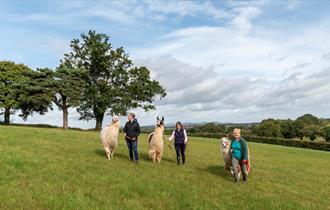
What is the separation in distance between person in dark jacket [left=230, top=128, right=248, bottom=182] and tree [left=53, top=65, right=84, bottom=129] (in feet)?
156

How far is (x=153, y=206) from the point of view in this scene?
1156 centimetres

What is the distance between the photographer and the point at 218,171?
68.3ft

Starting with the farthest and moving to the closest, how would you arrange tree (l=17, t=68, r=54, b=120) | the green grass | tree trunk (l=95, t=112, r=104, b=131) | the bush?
the bush, tree trunk (l=95, t=112, r=104, b=131), tree (l=17, t=68, r=54, b=120), the green grass

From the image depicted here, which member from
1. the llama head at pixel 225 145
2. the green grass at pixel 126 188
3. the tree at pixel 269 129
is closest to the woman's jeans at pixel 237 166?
the green grass at pixel 126 188

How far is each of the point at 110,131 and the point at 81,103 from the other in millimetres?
44881

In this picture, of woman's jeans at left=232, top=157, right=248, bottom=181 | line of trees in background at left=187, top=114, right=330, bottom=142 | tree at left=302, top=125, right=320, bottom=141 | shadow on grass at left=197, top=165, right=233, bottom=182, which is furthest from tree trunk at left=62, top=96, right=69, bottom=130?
tree at left=302, top=125, right=320, bottom=141

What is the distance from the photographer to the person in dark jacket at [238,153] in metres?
17.7

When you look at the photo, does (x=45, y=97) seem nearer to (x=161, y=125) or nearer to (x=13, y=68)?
(x=13, y=68)

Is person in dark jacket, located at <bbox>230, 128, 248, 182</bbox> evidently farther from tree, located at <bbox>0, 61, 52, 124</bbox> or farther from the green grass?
tree, located at <bbox>0, 61, 52, 124</bbox>

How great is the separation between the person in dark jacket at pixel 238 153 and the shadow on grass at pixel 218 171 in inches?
28.9

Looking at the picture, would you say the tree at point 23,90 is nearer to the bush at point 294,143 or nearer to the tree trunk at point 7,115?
the tree trunk at point 7,115

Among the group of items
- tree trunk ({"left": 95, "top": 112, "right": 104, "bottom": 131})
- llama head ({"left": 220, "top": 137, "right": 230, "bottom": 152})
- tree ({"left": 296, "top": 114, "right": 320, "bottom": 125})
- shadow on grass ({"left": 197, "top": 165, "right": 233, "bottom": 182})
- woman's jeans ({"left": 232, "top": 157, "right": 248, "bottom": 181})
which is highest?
tree ({"left": 296, "top": 114, "right": 320, "bottom": 125})

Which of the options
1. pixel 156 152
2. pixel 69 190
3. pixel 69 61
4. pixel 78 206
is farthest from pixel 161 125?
pixel 69 61

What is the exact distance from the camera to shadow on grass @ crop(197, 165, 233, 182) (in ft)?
62.4
